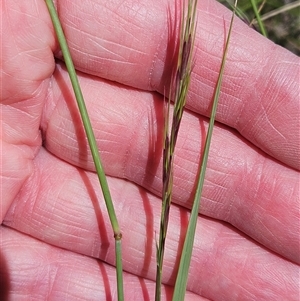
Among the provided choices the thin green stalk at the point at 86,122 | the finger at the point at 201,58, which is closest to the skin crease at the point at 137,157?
the finger at the point at 201,58

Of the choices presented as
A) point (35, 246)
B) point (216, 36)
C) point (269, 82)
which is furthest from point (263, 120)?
point (35, 246)

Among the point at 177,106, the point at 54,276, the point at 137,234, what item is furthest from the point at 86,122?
the point at 54,276

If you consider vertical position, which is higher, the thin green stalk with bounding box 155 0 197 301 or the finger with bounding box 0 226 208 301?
the thin green stalk with bounding box 155 0 197 301

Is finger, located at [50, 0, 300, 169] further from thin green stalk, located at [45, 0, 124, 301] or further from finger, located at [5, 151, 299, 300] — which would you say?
finger, located at [5, 151, 299, 300]

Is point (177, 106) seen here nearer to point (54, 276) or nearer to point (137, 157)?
point (137, 157)

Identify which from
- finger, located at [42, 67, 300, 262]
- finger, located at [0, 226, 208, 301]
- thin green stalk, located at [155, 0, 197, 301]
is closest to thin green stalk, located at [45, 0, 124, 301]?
thin green stalk, located at [155, 0, 197, 301]

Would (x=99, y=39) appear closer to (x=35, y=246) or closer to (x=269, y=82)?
(x=269, y=82)
